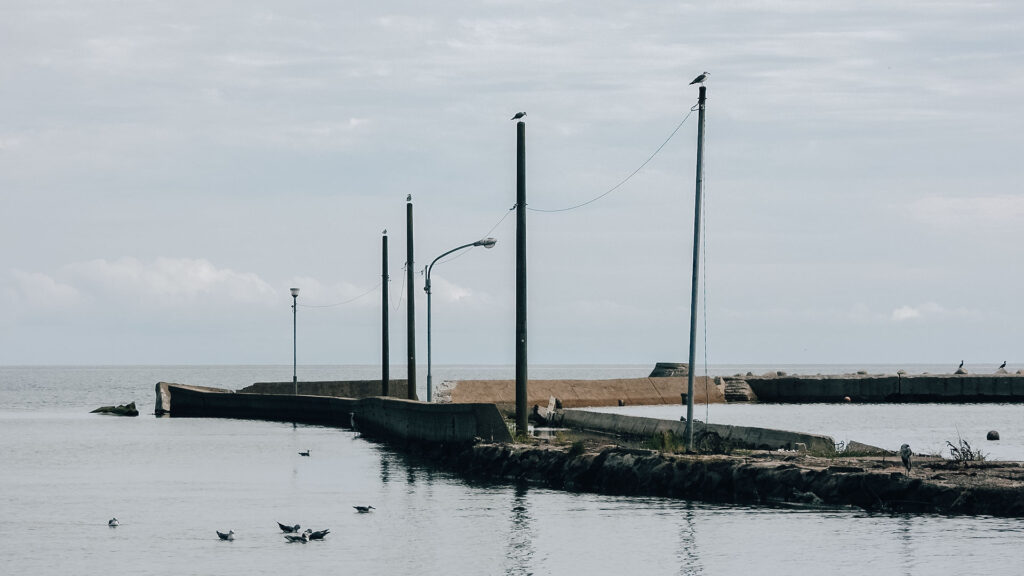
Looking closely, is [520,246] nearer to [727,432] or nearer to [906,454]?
[727,432]

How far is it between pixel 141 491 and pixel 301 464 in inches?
354

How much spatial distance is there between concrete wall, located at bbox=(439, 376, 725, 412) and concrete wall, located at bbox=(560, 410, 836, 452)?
25.9 metres

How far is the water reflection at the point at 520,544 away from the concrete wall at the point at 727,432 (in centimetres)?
823

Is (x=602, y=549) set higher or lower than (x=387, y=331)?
lower

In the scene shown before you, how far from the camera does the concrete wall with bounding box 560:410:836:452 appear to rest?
114 ft

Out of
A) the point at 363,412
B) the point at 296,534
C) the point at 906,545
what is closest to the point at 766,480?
the point at 906,545

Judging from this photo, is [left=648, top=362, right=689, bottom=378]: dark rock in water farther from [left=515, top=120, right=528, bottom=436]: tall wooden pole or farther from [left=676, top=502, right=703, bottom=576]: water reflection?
[left=676, top=502, right=703, bottom=576]: water reflection

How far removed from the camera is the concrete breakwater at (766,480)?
86.1 feet

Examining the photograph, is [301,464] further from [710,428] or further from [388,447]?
[710,428]

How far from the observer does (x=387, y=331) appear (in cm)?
6762

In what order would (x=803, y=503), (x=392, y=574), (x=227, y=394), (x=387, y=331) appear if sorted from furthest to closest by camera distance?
(x=227, y=394) → (x=387, y=331) → (x=803, y=503) → (x=392, y=574)

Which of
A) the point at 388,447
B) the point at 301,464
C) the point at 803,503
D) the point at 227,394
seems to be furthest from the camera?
the point at 227,394

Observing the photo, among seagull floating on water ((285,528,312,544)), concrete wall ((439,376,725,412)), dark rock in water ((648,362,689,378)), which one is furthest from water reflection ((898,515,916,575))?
dark rock in water ((648,362,689,378))

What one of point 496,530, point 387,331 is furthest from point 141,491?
point 387,331
